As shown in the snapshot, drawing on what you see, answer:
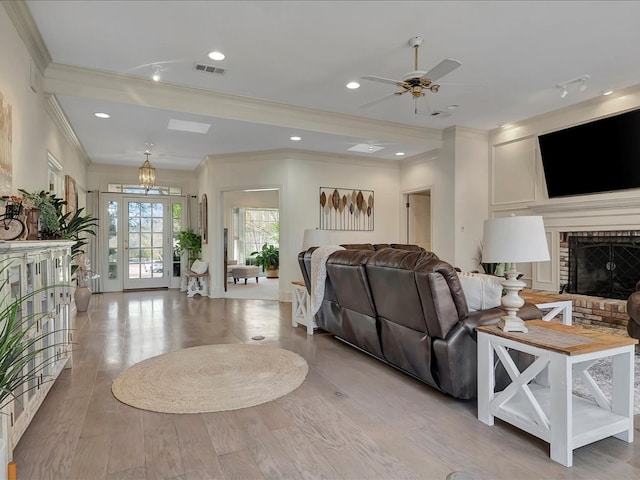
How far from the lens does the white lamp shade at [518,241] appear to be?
220 cm

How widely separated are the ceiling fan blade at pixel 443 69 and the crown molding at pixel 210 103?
242cm

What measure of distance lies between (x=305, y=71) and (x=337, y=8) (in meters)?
1.21

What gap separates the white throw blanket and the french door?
5724 millimetres

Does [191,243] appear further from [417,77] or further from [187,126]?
[417,77]

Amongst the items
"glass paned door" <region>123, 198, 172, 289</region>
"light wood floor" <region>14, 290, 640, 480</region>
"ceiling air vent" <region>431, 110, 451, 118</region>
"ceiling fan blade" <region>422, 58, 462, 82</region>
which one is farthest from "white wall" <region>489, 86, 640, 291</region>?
"glass paned door" <region>123, 198, 172, 289</region>

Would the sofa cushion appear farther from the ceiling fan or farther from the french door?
the french door

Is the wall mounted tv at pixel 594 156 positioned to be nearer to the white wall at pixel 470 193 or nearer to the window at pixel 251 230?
the white wall at pixel 470 193

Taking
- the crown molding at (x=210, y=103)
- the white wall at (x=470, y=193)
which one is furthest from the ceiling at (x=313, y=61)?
the white wall at (x=470, y=193)

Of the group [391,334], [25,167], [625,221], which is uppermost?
[25,167]

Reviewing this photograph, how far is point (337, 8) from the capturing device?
10.2 feet

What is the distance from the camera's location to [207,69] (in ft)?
13.8

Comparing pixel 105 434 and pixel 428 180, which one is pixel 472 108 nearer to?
pixel 428 180

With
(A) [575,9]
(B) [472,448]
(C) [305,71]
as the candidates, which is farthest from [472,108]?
(B) [472,448]

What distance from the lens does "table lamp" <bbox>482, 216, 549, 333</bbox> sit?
86.6 inches
